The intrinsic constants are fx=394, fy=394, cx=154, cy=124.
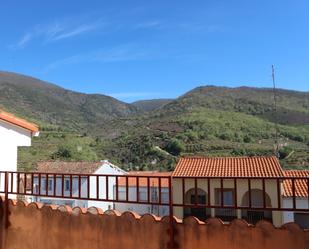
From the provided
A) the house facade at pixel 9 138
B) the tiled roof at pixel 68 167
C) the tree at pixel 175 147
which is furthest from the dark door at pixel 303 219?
the tree at pixel 175 147

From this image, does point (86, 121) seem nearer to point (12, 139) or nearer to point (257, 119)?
point (257, 119)

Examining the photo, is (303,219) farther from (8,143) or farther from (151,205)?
(8,143)

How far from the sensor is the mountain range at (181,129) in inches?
2007

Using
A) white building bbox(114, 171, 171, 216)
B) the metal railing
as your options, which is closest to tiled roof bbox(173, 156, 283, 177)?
white building bbox(114, 171, 171, 216)

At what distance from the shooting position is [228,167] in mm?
26094

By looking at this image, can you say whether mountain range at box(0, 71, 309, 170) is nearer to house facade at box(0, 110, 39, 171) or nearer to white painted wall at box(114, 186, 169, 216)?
white painted wall at box(114, 186, 169, 216)

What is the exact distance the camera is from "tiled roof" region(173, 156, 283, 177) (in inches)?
989

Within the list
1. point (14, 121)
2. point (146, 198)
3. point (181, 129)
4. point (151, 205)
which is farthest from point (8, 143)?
point (181, 129)

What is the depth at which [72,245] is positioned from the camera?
16.5 feet

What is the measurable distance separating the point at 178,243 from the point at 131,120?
7478 cm

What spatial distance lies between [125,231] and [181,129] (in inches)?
2184

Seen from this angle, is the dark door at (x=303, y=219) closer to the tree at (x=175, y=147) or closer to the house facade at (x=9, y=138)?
the house facade at (x=9, y=138)

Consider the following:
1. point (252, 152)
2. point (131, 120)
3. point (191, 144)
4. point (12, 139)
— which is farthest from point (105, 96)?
point (12, 139)

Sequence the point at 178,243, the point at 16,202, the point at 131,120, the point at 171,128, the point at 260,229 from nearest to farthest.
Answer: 1. the point at 260,229
2. the point at 178,243
3. the point at 16,202
4. the point at 171,128
5. the point at 131,120
